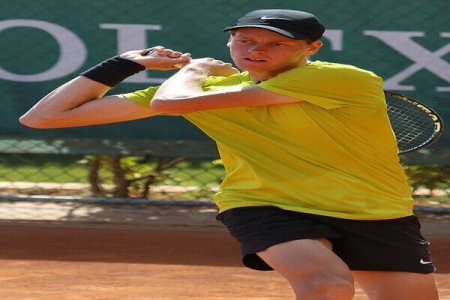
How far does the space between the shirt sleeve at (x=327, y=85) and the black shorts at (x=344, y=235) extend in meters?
0.36

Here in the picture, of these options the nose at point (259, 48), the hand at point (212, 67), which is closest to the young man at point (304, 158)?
the nose at point (259, 48)

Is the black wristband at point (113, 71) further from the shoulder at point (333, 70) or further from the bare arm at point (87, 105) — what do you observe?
the shoulder at point (333, 70)

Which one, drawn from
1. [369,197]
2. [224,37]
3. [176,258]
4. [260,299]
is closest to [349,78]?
[369,197]

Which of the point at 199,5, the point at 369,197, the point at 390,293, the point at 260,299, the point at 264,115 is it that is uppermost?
the point at 199,5

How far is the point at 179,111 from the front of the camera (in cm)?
346

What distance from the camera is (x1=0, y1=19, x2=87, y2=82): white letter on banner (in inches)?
273

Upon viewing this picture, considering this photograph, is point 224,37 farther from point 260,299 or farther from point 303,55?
point 303,55

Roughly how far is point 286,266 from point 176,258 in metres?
2.84

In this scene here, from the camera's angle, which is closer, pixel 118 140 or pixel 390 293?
pixel 390 293

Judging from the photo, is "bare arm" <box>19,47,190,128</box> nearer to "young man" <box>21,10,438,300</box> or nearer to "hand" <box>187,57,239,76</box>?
"hand" <box>187,57,239,76</box>

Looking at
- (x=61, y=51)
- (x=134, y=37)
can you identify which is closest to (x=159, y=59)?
(x=134, y=37)

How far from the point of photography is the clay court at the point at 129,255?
210 inches

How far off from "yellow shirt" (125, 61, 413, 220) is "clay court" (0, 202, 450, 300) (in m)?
1.78

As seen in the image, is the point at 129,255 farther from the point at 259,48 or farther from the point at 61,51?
the point at 259,48
